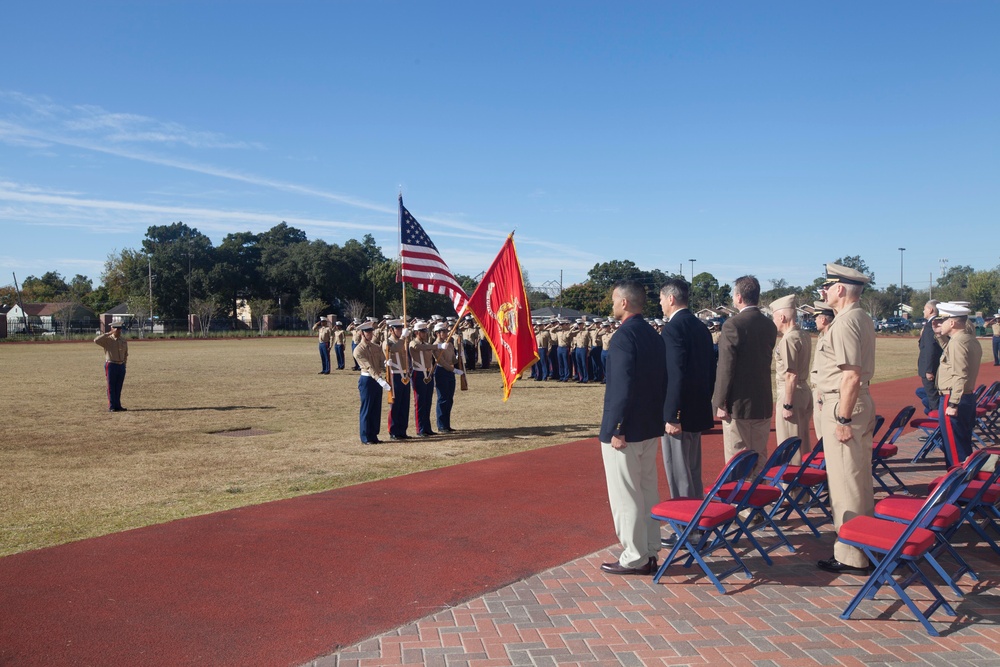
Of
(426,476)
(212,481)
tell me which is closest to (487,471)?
(426,476)

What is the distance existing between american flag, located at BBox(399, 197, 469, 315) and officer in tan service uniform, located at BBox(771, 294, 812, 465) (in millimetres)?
5628

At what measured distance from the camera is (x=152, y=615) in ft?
14.1

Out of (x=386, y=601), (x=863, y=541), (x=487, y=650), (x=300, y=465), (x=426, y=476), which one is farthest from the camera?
(x=300, y=465)

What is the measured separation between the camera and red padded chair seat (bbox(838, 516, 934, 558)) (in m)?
4.02

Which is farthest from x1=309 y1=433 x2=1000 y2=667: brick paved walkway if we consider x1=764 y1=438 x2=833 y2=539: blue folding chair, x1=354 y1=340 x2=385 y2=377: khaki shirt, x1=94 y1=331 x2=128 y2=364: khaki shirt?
x1=94 y1=331 x2=128 y2=364: khaki shirt

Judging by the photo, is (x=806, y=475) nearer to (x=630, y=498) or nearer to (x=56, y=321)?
(x=630, y=498)

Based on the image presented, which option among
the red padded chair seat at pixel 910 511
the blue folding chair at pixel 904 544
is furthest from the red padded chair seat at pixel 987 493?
the blue folding chair at pixel 904 544

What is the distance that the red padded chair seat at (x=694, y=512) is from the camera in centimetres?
458

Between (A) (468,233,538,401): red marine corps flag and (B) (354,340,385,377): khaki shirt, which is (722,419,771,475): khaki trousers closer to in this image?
(A) (468,233,538,401): red marine corps flag

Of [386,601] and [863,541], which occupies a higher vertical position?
[863,541]

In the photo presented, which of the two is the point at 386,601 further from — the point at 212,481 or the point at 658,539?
the point at 212,481

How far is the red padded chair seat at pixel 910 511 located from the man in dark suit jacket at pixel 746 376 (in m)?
1.24

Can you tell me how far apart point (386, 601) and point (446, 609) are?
404mm

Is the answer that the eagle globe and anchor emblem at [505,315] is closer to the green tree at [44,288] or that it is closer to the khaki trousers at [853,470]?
the khaki trousers at [853,470]
